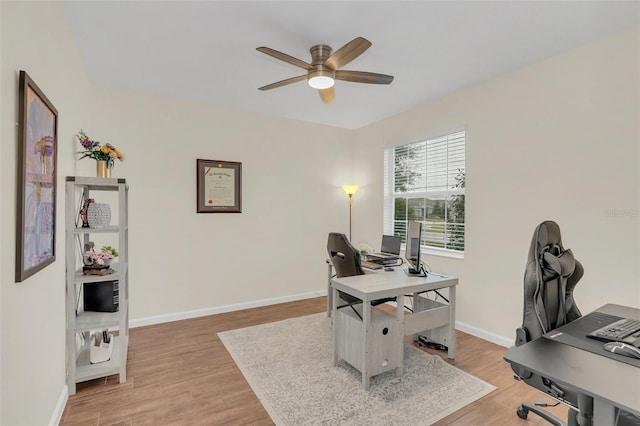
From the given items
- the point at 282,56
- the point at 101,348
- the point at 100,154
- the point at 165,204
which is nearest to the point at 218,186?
the point at 165,204

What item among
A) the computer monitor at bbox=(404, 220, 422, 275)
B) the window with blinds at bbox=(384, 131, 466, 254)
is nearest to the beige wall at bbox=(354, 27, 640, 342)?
the window with blinds at bbox=(384, 131, 466, 254)

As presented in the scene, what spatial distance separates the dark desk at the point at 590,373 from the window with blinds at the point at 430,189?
2.28m

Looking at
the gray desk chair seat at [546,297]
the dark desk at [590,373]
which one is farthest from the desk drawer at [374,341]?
the dark desk at [590,373]

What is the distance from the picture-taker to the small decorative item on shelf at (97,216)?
2270 mm

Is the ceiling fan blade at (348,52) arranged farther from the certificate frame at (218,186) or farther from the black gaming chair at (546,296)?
the certificate frame at (218,186)

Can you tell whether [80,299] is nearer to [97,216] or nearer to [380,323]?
[97,216]

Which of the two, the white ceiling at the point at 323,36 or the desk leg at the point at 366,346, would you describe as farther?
the desk leg at the point at 366,346

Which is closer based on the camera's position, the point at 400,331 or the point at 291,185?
the point at 400,331

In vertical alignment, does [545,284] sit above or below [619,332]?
above

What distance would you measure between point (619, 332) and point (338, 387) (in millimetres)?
1649

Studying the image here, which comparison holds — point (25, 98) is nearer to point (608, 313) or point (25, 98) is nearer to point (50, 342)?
point (50, 342)

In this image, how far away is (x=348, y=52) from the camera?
6.74ft

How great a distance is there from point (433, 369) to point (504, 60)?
2.67 m

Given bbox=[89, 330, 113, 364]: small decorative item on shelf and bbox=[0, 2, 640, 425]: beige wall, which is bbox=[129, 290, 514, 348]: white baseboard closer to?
bbox=[0, 2, 640, 425]: beige wall
